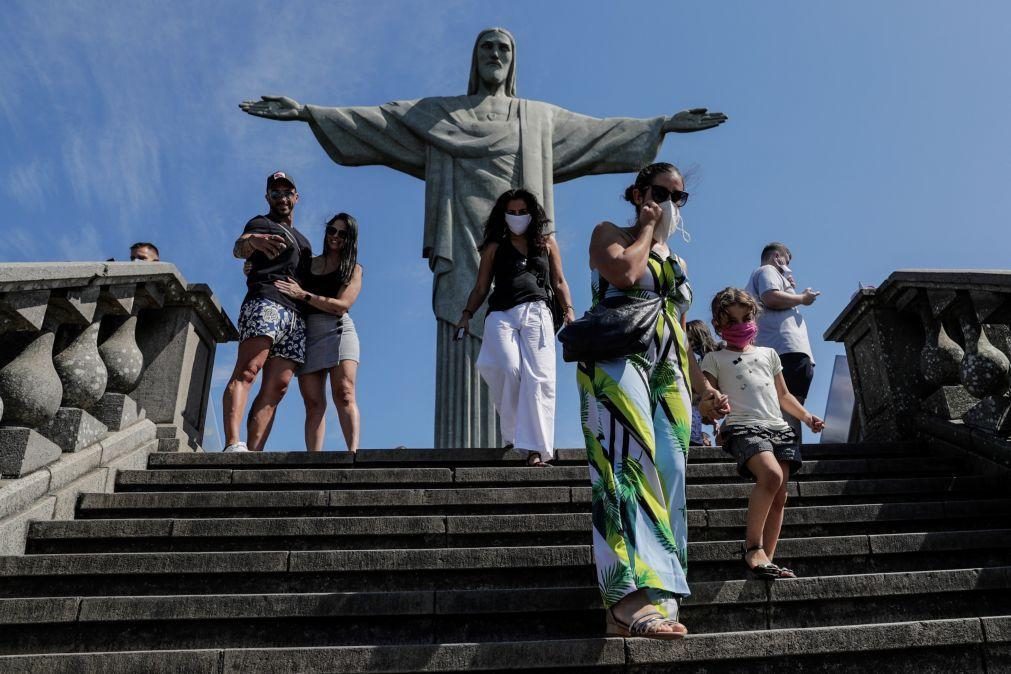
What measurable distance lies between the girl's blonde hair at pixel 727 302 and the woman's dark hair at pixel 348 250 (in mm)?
2515

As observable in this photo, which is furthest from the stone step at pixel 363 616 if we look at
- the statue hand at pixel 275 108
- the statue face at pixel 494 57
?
the statue face at pixel 494 57

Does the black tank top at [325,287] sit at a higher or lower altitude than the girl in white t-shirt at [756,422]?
higher

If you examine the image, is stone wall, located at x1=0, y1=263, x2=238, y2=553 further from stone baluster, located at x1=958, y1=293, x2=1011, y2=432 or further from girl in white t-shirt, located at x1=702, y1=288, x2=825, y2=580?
stone baluster, located at x1=958, y1=293, x2=1011, y2=432

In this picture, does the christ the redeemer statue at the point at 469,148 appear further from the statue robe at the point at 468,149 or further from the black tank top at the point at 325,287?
the black tank top at the point at 325,287

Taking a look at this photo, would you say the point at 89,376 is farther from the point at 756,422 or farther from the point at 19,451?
the point at 756,422

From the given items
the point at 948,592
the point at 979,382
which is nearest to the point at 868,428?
the point at 979,382

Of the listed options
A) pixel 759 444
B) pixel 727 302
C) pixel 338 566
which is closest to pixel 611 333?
pixel 759 444

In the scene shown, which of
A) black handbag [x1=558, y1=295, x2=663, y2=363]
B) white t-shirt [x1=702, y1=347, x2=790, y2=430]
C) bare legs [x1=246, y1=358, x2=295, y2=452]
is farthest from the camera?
bare legs [x1=246, y1=358, x2=295, y2=452]

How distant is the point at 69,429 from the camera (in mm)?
4355

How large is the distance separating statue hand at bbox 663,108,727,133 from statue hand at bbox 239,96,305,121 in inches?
148

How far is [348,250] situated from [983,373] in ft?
12.4

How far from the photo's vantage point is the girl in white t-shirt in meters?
3.43

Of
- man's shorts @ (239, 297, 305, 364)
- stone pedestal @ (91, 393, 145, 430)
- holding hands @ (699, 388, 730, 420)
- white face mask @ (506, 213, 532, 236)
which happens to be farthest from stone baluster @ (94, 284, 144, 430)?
holding hands @ (699, 388, 730, 420)

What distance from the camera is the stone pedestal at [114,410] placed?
4832mm
